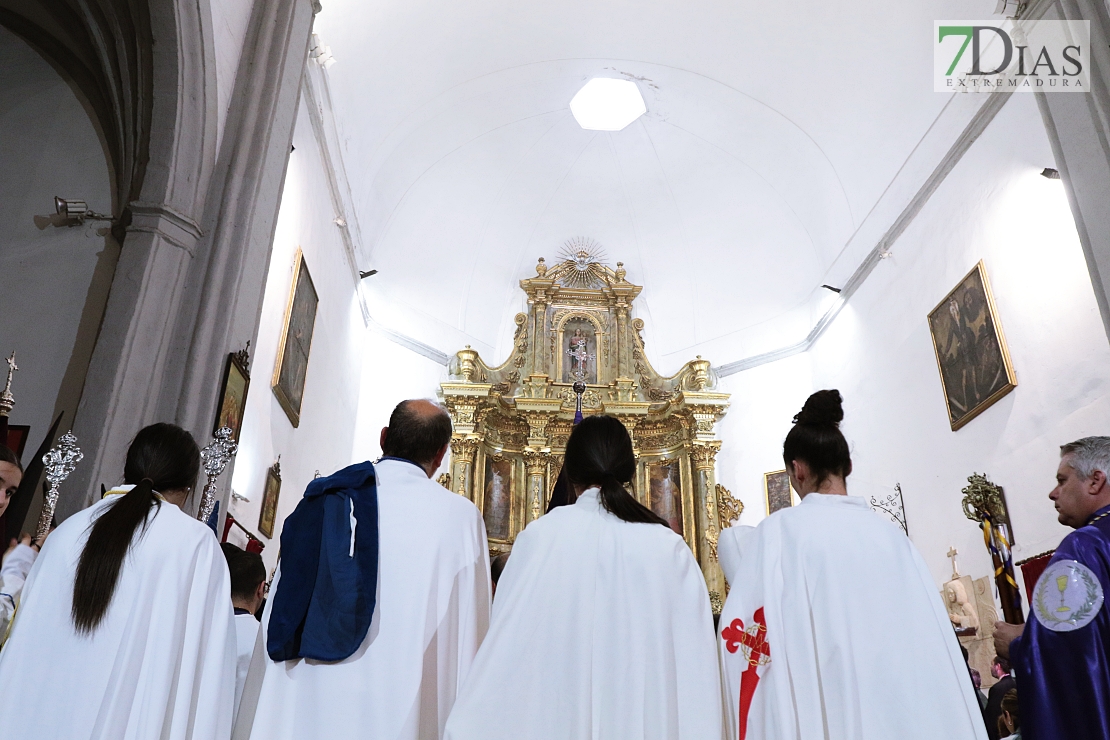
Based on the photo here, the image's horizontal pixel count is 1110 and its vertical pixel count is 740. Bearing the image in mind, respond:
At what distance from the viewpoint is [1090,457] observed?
2975 millimetres

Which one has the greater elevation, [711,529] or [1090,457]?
[711,529]

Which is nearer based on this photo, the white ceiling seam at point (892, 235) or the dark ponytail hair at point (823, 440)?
the dark ponytail hair at point (823, 440)

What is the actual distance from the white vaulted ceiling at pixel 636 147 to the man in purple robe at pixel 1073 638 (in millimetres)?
7378

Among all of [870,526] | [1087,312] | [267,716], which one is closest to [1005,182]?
[1087,312]

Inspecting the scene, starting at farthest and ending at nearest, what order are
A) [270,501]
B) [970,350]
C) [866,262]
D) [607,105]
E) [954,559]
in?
[607,105] < [866,262] < [954,559] < [970,350] < [270,501]

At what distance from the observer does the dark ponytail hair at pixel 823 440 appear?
8.98 ft

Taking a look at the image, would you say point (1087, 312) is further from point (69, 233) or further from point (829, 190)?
point (69, 233)

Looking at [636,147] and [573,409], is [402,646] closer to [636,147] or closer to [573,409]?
[573,409]

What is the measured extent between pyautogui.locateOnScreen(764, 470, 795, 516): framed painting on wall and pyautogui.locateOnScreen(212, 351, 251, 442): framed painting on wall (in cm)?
896

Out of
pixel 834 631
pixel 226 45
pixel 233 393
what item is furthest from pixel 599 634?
pixel 226 45

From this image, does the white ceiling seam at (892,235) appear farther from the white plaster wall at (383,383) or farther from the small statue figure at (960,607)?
the white plaster wall at (383,383)

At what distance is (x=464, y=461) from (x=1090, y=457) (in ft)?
33.9
